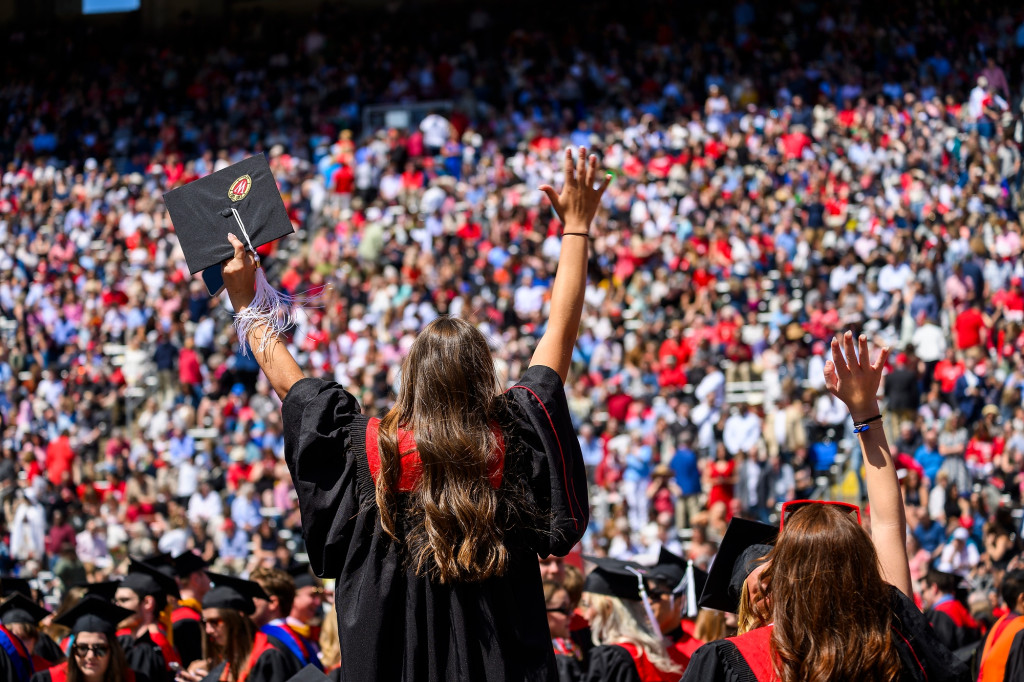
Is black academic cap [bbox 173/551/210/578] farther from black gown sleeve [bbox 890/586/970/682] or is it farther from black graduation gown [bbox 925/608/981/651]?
black gown sleeve [bbox 890/586/970/682]

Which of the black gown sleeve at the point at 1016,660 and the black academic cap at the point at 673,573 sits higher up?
the black academic cap at the point at 673,573

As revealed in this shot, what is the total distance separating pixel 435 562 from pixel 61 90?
29406 millimetres

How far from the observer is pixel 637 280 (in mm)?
17562

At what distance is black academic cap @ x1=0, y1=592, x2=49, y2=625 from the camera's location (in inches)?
239

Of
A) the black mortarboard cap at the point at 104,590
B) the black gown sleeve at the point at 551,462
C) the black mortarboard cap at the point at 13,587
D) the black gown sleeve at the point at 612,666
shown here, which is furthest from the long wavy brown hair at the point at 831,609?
the black mortarboard cap at the point at 13,587

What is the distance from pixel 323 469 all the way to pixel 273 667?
2.79m

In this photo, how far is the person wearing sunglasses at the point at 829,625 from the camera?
2.38 m

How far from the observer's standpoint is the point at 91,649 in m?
5.10

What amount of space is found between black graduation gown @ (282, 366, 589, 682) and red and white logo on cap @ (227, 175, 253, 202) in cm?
64

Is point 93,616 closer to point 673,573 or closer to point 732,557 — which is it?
point 673,573

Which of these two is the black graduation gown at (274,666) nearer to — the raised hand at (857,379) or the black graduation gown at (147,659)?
the black graduation gown at (147,659)

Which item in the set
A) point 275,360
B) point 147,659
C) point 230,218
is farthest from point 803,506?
point 147,659

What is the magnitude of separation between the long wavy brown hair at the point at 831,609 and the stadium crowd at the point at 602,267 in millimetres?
7109

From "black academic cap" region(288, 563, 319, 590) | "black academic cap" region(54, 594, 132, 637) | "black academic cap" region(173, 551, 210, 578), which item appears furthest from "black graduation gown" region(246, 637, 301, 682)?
"black academic cap" region(173, 551, 210, 578)
